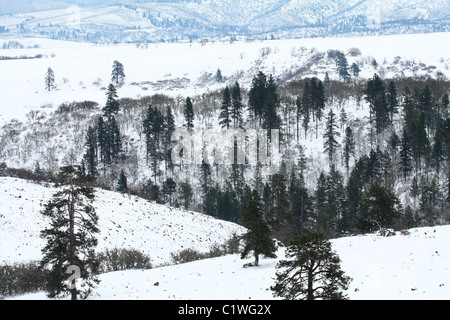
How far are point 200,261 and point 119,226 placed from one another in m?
16.6

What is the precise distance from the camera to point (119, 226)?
162 ft

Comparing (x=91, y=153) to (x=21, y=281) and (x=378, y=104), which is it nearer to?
(x=378, y=104)

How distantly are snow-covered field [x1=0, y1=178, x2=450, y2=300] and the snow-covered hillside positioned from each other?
0.09 meters

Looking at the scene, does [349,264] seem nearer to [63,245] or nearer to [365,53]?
A: [63,245]

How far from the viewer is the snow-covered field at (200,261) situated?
22000 mm

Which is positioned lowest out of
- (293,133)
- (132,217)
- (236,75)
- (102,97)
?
(132,217)

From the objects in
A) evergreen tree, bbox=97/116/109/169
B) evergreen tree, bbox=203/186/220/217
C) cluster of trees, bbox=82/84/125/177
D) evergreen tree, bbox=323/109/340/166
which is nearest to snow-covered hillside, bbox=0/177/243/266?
evergreen tree, bbox=203/186/220/217

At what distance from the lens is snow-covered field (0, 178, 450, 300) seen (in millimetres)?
22000

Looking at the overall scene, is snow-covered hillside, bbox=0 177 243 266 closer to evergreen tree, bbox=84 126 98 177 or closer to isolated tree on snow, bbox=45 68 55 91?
evergreen tree, bbox=84 126 98 177

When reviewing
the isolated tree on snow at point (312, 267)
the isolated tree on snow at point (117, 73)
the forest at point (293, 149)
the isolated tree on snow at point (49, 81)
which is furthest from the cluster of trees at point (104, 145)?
the isolated tree on snow at point (312, 267)

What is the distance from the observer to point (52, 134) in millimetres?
118250

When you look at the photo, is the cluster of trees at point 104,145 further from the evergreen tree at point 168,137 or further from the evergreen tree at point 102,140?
the evergreen tree at point 168,137
